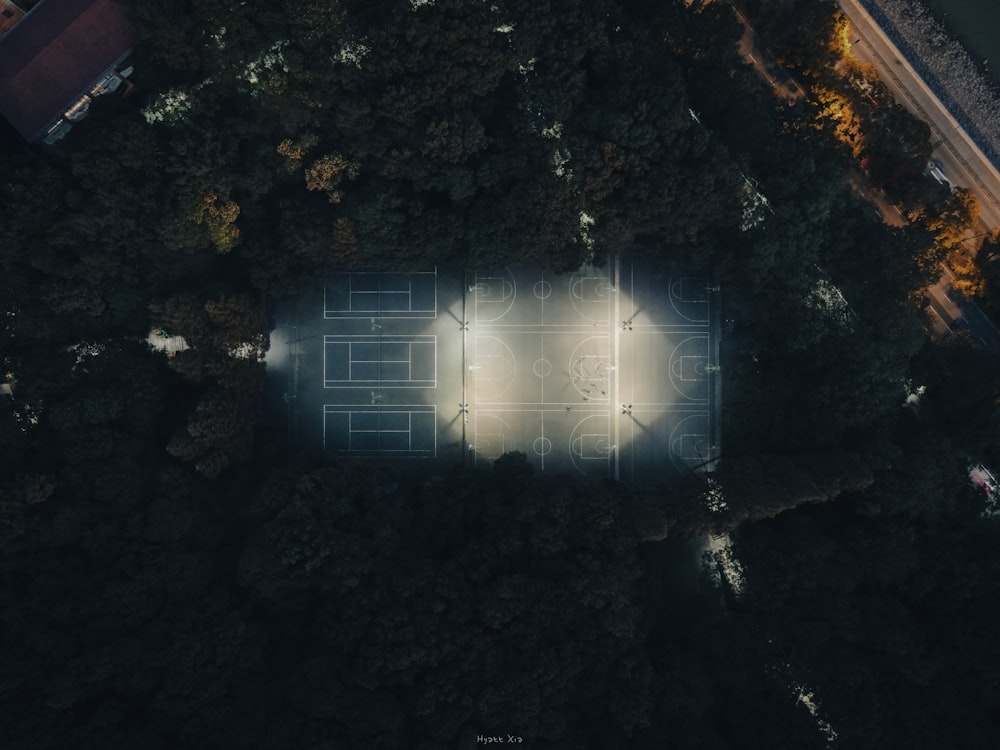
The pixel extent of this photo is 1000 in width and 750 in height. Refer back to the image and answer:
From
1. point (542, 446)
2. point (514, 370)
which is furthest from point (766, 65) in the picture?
point (542, 446)

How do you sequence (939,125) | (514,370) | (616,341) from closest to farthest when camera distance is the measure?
(939,125)
(616,341)
(514,370)

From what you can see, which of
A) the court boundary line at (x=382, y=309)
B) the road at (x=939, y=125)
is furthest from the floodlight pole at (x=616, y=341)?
the road at (x=939, y=125)

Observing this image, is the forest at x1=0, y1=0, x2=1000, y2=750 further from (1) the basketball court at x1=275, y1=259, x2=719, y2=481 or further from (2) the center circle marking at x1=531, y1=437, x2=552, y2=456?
(2) the center circle marking at x1=531, y1=437, x2=552, y2=456

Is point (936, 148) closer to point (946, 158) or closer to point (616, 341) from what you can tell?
point (946, 158)

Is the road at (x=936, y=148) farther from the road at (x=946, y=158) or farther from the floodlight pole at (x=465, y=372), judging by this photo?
the floodlight pole at (x=465, y=372)

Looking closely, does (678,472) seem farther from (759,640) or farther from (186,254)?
(186,254)

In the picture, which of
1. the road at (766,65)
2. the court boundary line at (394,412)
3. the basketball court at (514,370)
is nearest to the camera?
the road at (766,65)

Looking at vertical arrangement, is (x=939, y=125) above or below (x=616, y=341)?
above
